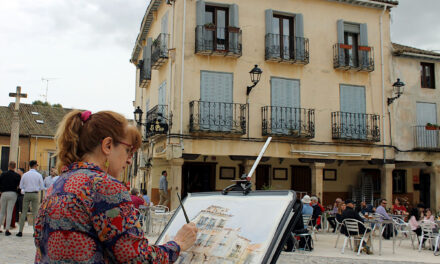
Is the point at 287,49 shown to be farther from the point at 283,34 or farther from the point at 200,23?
the point at 200,23

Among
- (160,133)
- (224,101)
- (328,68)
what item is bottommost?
(160,133)

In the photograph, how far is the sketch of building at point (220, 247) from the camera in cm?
233

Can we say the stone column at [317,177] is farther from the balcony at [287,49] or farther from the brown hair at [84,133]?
the brown hair at [84,133]

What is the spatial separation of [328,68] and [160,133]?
7.97 meters

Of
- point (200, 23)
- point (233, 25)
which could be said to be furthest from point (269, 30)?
point (200, 23)

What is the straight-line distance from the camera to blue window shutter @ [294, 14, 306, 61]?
19.5 meters

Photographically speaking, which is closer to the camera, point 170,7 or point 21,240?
point 21,240

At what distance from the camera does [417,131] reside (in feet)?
70.4

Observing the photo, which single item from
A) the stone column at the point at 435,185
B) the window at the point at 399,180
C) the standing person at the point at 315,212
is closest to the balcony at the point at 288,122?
the standing person at the point at 315,212

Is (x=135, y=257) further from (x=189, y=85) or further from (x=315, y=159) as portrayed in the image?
(x=315, y=159)

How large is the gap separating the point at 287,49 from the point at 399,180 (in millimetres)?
10280

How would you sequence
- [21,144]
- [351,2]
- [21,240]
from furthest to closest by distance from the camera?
[21,144]
[351,2]
[21,240]

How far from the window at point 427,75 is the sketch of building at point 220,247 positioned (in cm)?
2245

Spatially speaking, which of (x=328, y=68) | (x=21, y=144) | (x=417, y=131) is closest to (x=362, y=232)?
(x=328, y=68)
